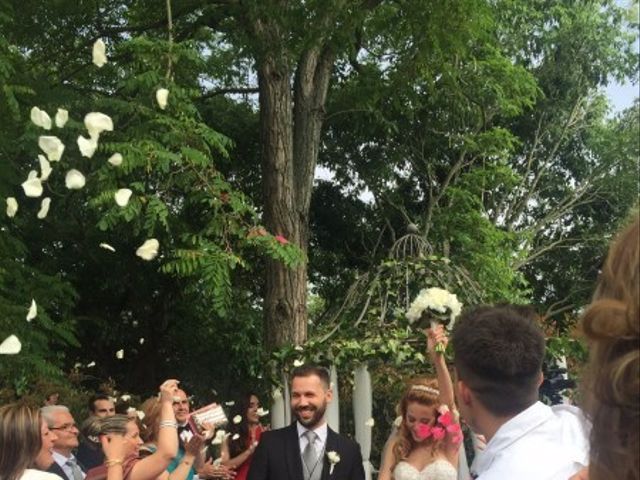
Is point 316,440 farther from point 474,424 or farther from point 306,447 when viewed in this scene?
point 474,424

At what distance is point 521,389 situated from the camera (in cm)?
283

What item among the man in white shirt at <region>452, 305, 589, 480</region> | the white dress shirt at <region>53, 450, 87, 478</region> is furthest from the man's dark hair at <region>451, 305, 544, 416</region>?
the white dress shirt at <region>53, 450, 87, 478</region>

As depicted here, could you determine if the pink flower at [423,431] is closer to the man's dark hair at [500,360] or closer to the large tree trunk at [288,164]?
the man's dark hair at [500,360]

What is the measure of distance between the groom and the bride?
28 cm

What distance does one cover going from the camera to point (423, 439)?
18.7 ft

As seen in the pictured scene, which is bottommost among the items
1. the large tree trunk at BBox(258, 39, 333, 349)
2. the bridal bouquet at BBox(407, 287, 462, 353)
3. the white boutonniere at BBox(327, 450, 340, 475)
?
the white boutonniere at BBox(327, 450, 340, 475)

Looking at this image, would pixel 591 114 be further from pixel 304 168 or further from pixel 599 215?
pixel 304 168

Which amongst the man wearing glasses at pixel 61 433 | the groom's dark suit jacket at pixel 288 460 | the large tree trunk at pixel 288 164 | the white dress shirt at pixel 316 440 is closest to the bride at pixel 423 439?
the groom's dark suit jacket at pixel 288 460

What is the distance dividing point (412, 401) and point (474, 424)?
2.65m

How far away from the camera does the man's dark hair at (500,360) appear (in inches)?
111

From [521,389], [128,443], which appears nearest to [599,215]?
[128,443]

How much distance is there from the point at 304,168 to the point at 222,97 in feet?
12.8

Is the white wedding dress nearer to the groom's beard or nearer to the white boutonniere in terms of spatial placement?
the white boutonniere

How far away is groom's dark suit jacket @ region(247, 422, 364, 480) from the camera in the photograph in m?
6.02
